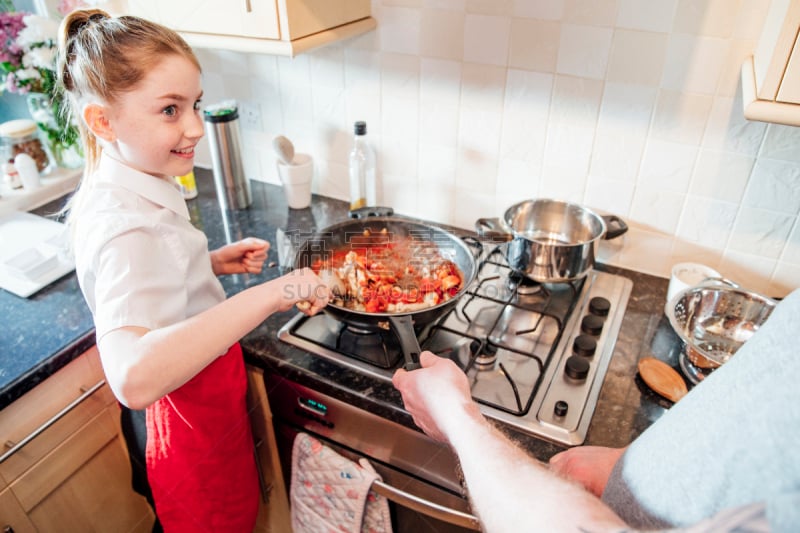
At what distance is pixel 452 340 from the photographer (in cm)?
110

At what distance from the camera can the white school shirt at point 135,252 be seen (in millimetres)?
773

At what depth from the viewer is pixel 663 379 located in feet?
3.27

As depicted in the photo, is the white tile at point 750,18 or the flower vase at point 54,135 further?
the flower vase at point 54,135

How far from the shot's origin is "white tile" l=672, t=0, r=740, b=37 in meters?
0.99

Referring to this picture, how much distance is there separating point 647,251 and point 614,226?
13 centimetres

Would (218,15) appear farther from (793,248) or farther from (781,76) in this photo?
(793,248)

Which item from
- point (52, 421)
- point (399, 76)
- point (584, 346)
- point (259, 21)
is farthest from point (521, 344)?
point (52, 421)

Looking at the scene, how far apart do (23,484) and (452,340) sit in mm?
893

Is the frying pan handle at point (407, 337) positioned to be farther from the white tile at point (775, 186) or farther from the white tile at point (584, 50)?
the white tile at point (775, 186)

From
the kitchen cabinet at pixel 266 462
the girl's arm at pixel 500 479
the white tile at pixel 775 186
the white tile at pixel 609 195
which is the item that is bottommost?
the kitchen cabinet at pixel 266 462

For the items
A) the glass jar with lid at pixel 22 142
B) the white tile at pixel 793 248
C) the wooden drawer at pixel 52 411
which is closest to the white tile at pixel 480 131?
the white tile at pixel 793 248

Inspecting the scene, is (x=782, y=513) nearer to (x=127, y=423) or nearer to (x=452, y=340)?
(x=452, y=340)

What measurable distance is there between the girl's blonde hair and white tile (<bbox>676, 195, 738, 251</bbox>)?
105 cm

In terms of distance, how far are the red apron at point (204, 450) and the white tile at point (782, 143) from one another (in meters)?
1.11
